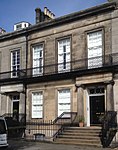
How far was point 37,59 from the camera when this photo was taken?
984 inches

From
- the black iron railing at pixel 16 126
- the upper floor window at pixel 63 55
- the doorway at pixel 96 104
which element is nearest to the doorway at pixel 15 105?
the black iron railing at pixel 16 126

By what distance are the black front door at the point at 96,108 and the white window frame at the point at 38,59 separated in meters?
5.43

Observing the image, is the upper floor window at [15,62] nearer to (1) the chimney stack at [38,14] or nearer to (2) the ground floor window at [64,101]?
(1) the chimney stack at [38,14]

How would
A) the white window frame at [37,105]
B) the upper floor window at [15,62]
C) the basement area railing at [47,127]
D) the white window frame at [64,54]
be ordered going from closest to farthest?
the basement area railing at [47,127]
the white window frame at [64,54]
the white window frame at [37,105]
the upper floor window at [15,62]

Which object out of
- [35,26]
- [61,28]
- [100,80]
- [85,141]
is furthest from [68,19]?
[85,141]

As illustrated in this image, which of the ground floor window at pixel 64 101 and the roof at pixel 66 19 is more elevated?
the roof at pixel 66 19

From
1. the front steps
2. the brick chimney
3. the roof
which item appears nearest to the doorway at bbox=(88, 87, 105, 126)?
the front steps

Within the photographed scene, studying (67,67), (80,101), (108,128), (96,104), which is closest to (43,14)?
(67,67)

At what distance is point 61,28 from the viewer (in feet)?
76.9

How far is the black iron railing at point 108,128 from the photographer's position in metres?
16.8

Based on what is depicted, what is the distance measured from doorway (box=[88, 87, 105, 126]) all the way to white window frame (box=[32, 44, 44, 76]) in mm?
5222

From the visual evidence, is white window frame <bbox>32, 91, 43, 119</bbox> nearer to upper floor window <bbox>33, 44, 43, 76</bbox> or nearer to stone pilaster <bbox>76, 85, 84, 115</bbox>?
upper floor window <bbox>33, 44, 43, 76</bbox>

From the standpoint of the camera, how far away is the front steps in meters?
17.3

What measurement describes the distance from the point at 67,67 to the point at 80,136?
6329mm
